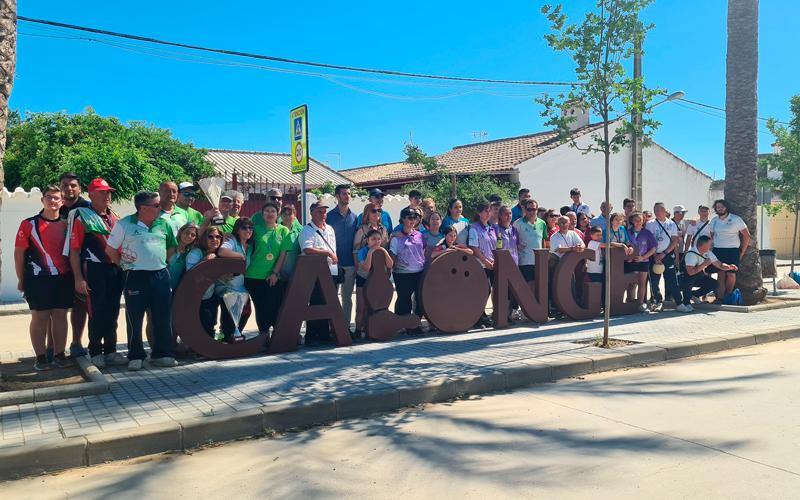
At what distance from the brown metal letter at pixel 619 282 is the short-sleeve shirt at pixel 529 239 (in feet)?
4.25

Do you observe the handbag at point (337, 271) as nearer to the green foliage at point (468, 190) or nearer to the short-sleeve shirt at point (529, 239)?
the short-sleeve shirt at point (529, 239)

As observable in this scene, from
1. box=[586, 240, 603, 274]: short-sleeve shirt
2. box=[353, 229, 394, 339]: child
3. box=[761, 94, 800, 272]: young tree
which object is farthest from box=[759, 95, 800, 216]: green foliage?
box=[353, 229, 394, 339]: child

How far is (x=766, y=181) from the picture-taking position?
15.1 meters

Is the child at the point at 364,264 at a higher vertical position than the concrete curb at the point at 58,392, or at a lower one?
higher

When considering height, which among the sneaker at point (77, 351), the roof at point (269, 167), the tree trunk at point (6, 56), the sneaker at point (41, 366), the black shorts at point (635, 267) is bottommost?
the sneaker at point (41, 366)

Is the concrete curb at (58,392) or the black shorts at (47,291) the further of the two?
the black shorts at (47,291)

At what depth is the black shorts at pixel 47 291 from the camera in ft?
20.6

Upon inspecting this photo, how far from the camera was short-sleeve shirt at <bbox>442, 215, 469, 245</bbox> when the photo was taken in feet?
30.5

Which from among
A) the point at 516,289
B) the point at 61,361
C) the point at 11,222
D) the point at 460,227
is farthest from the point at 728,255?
the point at 11,222

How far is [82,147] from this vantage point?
18.5 m

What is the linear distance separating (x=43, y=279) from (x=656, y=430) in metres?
5.97

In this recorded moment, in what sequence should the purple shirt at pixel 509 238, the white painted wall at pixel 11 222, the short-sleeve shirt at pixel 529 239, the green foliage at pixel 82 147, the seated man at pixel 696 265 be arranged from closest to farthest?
the purple shirt at pixel 509 238
the short-sleeve shirt at pixel 529 239
the seated man at pixel 696 265
the white painted wall at pixel 11 222
the green foliage at pixel 82 147

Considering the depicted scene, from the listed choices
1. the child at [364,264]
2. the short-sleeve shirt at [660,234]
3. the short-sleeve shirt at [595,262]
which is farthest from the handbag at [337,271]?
the short-sleeve shirt at [660,234]

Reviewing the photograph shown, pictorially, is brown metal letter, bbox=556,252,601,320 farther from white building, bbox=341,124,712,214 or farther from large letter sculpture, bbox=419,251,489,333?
white building, bbox=341,124,712,214
